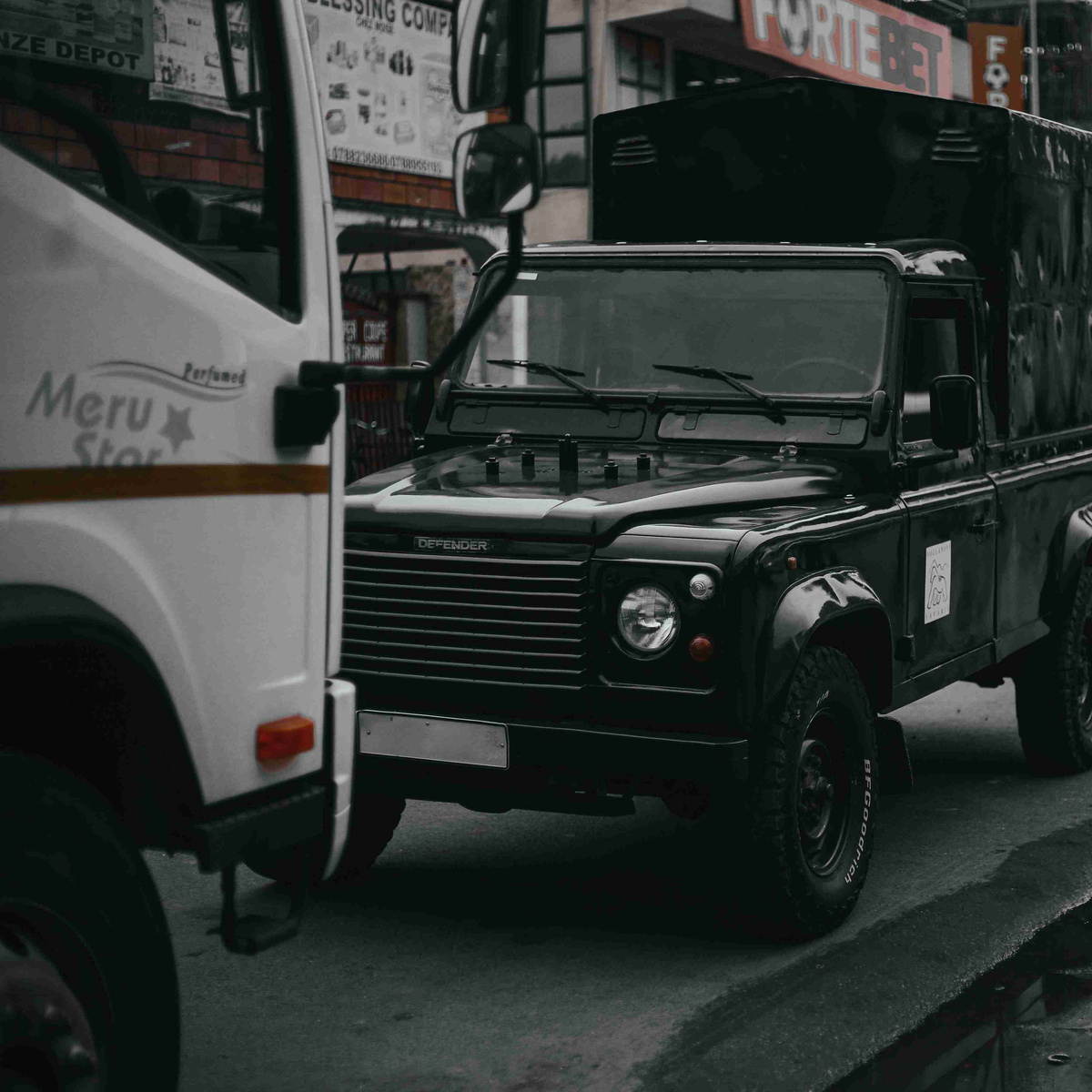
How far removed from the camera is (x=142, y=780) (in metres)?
3.32

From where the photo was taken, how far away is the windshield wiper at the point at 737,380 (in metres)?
6.11

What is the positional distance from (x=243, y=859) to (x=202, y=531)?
27.0 inches

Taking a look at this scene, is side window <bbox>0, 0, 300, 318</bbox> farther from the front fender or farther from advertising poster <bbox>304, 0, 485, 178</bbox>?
advertising poster <bbox>304, 0, 485, 178</bbox>

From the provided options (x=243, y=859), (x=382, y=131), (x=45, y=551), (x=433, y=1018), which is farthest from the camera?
(x=382, y=131)

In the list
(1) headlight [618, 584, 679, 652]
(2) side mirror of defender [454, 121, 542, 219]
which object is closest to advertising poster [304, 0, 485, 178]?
(1) headlight [618, 584, 679, 652]

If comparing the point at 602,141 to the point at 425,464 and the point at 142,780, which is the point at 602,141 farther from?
the point at 142,780

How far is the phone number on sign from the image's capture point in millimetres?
15297

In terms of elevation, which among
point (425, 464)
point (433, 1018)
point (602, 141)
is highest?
point (602, 141)

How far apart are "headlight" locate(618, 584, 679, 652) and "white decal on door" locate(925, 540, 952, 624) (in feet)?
5.01

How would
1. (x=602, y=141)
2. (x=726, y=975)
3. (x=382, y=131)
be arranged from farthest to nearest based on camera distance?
(x=382, y=131) → (x=602, y=141) → (x=726, y=975)

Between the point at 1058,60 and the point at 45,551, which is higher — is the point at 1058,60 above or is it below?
above

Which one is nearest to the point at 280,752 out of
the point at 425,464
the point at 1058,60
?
the point at 425,464

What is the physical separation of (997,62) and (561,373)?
2793 cm

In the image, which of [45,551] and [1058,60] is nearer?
[45,551]
